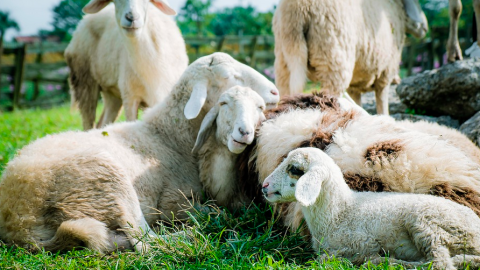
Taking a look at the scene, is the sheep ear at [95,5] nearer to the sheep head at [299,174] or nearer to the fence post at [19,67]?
the sheep head at [299,174]

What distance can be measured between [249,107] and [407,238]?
1675 mm

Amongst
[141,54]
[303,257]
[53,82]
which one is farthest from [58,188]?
[53,82]

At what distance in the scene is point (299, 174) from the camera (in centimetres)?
Answer: 297

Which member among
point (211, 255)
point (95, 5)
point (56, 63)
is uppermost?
point (95, 5)

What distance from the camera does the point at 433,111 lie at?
6457 mm

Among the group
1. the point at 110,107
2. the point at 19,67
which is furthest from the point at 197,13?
the point at 110,107

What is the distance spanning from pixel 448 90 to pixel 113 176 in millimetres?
4376

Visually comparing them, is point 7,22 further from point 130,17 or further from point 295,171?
point 295,171

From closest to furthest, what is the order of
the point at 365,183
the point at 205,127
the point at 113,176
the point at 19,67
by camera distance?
the point at 365,183
the point at 113,176
the point at 205,127
the point at 19,67

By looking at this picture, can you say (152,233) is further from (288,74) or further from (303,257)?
(288,74)

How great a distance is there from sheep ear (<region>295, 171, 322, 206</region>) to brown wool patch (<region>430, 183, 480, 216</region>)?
31.6 inches

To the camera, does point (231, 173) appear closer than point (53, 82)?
Yes

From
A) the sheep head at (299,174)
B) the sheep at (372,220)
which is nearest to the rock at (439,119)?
the sheep at (372,220)

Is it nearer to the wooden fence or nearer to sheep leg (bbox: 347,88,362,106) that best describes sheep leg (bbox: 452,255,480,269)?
sheep leg (bbox: 347,88,362,106)
